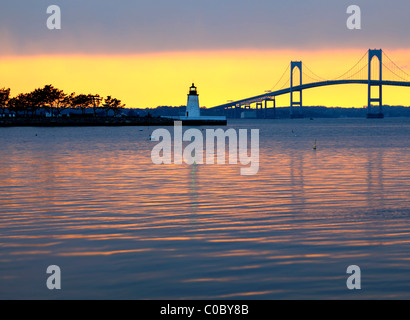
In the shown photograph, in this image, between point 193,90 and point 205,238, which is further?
point 193,90

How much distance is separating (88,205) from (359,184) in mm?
10398

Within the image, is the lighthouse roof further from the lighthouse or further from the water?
the water

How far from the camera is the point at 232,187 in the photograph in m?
21.5

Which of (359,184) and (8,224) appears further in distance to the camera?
(359,184)

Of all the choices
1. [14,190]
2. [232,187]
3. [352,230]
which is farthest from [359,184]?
[14,190]

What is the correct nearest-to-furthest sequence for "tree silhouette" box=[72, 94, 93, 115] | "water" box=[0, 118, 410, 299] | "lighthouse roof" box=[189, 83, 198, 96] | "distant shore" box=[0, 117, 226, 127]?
"water" box=[0, 118, 410, 299] → "lighthouse roof" box=[189, 83, 198, 96] → "distant shore" box=[0, 117, 226, 127] → "tree silhouette" box=[72, 94, 93, 115]

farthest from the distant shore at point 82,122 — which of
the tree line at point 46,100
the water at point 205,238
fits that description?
the water at point 205,238

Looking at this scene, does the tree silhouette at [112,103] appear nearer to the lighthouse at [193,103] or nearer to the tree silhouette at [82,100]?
the tree silhouette at [82,100]

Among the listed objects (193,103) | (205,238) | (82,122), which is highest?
(193,103)

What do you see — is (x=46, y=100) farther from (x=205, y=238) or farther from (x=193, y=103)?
(x=205, y=238)

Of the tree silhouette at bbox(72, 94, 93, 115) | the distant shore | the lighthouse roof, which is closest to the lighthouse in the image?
the lighthouse roof

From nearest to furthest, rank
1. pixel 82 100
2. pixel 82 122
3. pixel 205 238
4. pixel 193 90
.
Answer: pixel 205 238, pixel 193 90, pixel 82 122, pixel 82 100

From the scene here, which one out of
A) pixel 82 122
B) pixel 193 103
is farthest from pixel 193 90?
pixel 82 122
